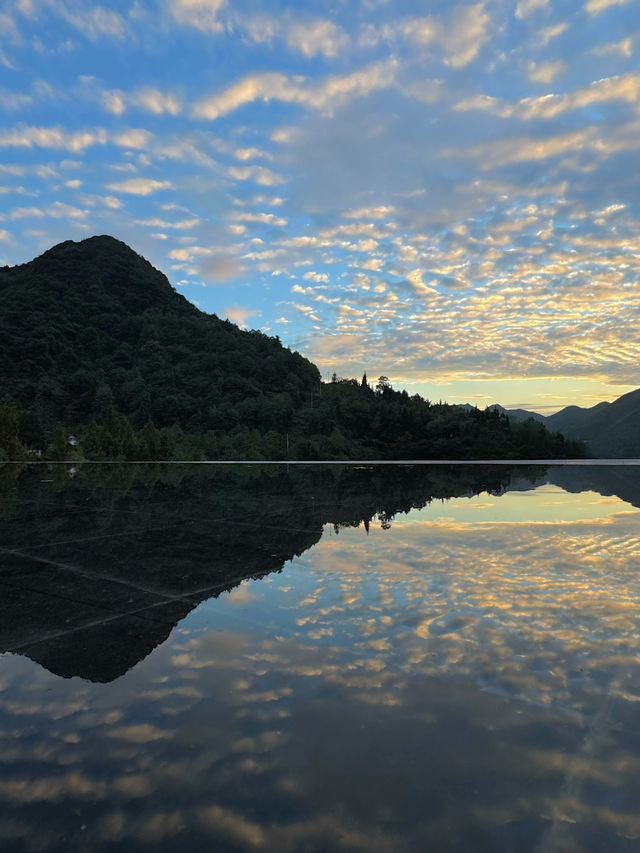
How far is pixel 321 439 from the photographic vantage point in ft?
182

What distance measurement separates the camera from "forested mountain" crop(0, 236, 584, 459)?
161ft

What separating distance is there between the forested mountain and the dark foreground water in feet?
127

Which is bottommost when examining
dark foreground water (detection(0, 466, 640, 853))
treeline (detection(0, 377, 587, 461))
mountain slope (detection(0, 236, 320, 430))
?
dark foreground water (detection(0, 466, 640, 853))

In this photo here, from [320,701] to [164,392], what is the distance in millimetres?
81318

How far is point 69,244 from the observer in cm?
12925

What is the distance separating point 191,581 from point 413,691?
2.85 metres

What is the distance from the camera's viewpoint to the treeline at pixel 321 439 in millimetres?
42000

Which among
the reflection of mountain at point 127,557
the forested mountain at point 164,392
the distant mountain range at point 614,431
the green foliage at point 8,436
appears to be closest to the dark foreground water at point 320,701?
the reflection of mountain at point 127,557

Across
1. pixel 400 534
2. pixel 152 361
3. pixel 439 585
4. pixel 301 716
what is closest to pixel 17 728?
pixel 301 716

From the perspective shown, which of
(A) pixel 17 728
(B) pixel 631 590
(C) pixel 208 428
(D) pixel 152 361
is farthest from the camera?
(D) pixel 152 361

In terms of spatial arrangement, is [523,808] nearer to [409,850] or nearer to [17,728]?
[409,850]

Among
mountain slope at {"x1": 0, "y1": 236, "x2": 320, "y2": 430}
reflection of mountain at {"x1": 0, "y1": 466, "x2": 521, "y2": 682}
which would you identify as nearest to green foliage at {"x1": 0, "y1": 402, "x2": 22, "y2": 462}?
mountain slope at {"x1": 0, "y1": 236, "x2": 320, "y2": 430}

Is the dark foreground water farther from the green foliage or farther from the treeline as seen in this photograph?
the treeline

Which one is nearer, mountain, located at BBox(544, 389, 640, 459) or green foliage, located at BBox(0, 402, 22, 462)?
green foliage, located at BBox(0, 402, 22, 462)
